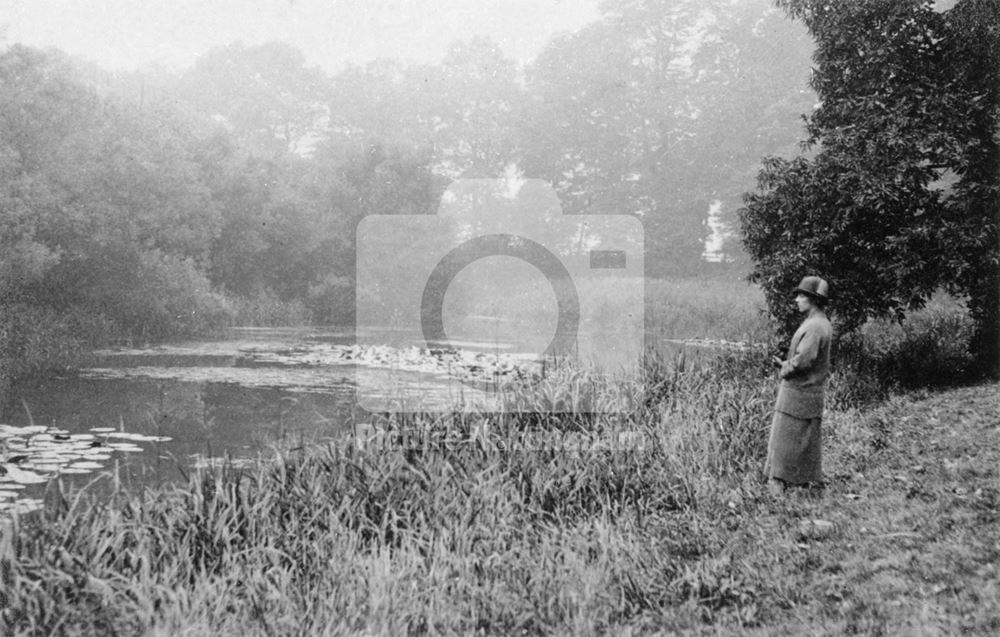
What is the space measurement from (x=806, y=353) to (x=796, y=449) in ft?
3.08

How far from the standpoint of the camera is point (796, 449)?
23.6 ft

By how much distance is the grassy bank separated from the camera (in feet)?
16.1

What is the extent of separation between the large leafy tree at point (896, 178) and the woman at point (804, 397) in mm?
6394

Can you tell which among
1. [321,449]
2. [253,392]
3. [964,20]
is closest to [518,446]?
[321,449]

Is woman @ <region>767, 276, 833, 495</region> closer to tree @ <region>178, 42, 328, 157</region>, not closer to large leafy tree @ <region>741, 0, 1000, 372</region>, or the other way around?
large leafy tree @ <region>741, 0, 1000, 372</region>

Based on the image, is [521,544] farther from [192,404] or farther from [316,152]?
[316,152]

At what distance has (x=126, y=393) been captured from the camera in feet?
43.6

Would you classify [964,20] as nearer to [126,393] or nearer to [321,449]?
[321,449]

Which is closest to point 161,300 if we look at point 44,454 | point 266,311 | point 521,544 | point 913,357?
point 266,311

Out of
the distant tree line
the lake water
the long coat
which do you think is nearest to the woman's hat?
the long coat

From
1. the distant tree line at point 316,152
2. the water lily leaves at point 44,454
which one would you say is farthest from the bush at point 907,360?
the distant tree line at point 316,152

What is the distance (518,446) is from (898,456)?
413 cm

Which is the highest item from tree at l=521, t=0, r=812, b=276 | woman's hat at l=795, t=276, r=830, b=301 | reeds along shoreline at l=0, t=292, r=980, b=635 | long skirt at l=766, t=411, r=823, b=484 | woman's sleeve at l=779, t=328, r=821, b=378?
tree at l=521, t=0, r=812, b=276

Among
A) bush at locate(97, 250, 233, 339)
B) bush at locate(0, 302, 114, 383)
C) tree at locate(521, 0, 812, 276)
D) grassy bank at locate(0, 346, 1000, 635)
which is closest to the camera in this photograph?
grassy bank at locate(0, 346, 1000, 635)
